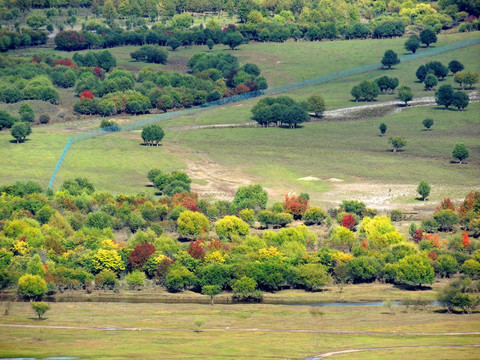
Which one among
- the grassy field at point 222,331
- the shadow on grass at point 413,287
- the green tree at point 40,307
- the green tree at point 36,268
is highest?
the green tree at point 36,268

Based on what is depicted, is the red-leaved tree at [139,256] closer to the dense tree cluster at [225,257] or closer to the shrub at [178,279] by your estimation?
the dense tree cluster at [225,257]

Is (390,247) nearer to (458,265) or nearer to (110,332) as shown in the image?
(458,265)

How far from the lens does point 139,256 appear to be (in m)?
178

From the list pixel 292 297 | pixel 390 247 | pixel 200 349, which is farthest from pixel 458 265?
pixel 200 349

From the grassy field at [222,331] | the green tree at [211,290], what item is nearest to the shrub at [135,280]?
the grassy field at [222,331]

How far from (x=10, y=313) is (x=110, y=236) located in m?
33.0

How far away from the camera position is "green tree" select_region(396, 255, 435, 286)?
17238 cm

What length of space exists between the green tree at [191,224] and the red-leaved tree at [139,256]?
17485 millimetres

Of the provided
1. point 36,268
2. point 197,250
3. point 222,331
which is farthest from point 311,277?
point 36,268

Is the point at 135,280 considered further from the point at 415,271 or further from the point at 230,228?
the point at 415,271

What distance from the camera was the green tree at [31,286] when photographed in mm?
167375

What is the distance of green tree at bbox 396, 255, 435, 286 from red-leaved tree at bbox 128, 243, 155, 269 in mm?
35858

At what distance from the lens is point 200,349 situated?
5664 inches

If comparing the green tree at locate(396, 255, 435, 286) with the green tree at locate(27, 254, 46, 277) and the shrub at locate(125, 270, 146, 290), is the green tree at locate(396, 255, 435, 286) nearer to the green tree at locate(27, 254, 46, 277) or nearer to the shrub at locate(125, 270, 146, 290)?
the shrub at locate(125, 270, 146, 290)
